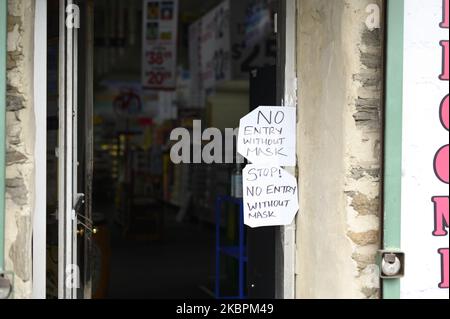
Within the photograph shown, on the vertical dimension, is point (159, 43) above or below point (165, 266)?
above

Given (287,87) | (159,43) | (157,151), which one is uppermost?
(159,43)

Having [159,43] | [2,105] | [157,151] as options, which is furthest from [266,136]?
[157,151]

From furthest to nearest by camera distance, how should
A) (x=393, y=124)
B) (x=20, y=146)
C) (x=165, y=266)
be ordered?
(x=165, y=266), (x=393, y=124), (x=20, y=146)

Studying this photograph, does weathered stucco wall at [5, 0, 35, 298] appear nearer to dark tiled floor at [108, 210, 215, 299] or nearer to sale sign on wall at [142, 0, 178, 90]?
dark tiled floor at [108, 210, 215, 299]

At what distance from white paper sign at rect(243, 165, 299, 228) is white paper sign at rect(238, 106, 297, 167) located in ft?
0.18

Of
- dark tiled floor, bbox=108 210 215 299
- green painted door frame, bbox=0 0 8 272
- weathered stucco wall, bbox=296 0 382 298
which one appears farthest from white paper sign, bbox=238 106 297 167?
dark tiled floor, bbox=108 210 215 299

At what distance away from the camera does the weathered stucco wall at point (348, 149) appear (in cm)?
308

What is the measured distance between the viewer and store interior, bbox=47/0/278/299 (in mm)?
4591

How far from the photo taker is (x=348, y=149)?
308cm

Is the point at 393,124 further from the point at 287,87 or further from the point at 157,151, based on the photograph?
the point at 157,151

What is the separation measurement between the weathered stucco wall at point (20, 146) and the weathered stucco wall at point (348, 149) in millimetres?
1471

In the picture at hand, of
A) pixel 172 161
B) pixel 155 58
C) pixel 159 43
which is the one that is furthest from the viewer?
pixel 155 58

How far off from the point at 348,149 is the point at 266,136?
0.48 meters

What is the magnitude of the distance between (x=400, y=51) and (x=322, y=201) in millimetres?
862
